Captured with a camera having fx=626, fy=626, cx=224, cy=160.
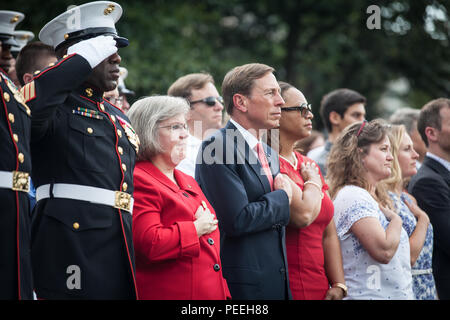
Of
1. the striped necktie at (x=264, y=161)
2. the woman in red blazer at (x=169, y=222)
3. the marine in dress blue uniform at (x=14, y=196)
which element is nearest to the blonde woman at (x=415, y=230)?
the striped necktie at (x=264, y=161)

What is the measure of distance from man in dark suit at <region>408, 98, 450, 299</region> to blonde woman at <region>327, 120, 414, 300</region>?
71 cm

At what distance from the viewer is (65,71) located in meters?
3.14

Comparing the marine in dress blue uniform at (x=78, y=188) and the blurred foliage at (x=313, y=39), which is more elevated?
the blurred foliage at (x=313, y=39)

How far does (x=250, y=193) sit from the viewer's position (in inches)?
160

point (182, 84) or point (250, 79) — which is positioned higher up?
point (182, 84)

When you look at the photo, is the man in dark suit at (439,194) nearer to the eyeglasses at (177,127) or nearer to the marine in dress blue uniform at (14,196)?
the eyeglasses at (177,127)

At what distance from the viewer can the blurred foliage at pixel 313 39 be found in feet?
41.7

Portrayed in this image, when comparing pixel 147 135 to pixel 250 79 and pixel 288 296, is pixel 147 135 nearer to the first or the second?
pixel 250 79

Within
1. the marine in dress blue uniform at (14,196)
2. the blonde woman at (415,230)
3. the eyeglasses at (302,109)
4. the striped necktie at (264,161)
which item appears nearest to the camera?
the marine in dress blue uniform at (14,196)

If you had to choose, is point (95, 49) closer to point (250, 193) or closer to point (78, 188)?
point (78, 188)

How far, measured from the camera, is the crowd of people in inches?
124

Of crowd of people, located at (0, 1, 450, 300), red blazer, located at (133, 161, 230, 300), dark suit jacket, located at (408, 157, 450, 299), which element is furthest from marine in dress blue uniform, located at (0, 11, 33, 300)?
dark suit jacket, located at (408, 157, 450, 299)
